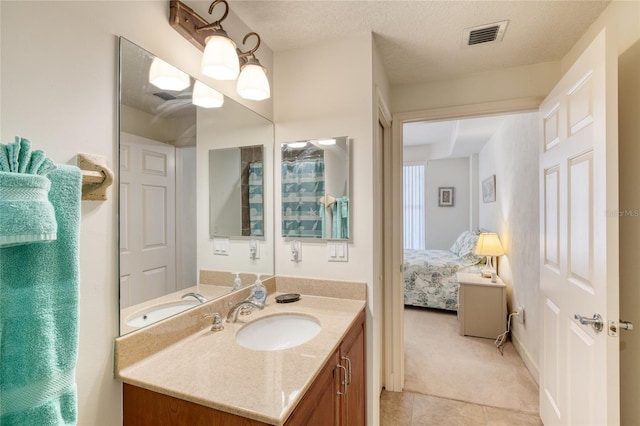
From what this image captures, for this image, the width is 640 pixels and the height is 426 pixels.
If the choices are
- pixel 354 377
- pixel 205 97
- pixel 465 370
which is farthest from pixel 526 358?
pixel 205 97

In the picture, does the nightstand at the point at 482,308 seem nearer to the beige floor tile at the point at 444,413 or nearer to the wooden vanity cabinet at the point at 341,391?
the beige floor tile at the point at 444,413

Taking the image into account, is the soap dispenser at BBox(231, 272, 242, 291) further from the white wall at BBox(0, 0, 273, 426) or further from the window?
the window

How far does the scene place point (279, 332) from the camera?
1.45 m

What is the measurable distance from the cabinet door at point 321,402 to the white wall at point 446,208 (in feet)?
17.8

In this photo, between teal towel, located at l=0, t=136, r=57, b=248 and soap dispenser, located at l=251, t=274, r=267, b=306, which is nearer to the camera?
teal towel, located at l=0, t=136, r=57, b=248

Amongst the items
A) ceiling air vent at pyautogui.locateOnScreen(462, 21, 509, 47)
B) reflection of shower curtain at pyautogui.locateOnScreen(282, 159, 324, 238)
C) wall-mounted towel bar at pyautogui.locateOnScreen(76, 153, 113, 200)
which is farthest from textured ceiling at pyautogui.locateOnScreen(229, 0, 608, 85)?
wall-mounted towel bar at pyautogui.locateOnScreen(76, 153, 113, 200)

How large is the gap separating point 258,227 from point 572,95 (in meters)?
1.76

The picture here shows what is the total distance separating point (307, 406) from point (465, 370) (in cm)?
222

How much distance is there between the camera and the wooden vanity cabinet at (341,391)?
3.05 feet

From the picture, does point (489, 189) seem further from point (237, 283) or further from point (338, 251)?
point (237, 283)

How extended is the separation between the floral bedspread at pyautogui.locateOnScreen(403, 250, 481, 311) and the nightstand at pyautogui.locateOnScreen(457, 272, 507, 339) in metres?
0.61

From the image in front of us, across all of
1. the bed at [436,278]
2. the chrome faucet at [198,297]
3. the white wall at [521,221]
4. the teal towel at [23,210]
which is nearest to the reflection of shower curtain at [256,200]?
the chrome faucet at [198,297]

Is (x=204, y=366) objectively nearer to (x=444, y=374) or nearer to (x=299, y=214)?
(x=299, y=214)

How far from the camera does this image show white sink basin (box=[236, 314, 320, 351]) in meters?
1.36
